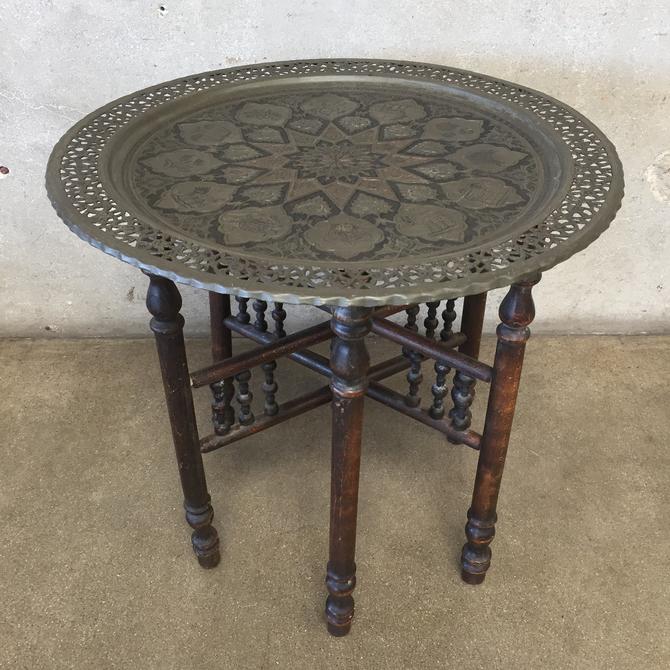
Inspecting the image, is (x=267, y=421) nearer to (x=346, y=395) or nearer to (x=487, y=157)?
(x=346, y=395)

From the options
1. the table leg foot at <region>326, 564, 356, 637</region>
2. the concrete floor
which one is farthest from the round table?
the concrete floor

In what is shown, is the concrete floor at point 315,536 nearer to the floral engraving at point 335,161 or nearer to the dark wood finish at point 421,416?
the dark wood finish at point 421,416

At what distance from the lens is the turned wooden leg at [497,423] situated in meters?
1.59

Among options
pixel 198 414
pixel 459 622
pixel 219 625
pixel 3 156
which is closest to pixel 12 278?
pixel 3 156

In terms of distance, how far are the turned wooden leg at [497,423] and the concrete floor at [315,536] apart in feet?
0.38

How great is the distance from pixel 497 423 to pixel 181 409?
77 cm

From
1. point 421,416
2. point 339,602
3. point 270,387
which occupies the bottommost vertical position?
point 339,602

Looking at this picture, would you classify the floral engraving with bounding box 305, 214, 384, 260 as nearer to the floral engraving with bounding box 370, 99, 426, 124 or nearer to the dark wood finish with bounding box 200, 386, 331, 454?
the floral engraving with bounding box 370, 99, 426, 124

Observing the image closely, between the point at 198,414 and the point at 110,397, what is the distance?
34 centimetres

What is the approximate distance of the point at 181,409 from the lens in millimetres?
1839

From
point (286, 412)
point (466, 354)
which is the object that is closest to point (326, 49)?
point (466, 354)

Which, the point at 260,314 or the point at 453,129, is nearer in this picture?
the point at 453,129

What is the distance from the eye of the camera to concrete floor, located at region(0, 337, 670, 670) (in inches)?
74.7

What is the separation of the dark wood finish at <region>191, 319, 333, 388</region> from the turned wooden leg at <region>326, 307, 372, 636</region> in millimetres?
331
